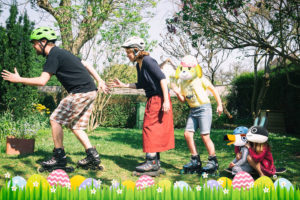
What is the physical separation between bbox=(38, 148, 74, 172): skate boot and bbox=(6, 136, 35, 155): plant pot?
4.06ft

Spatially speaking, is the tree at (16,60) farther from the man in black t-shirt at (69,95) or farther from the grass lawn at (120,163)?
the man in black t-shirt at (69,95)

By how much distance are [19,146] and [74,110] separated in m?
1.63

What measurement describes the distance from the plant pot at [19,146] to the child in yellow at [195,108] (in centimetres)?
255

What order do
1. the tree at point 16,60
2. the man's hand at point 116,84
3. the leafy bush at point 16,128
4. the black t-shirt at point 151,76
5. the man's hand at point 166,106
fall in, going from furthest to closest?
the tree at point 16,60, the leafy bush at point 16,128, the man's hand at point 116,84, the black t-shirt at point 151,76, the man's hand at point 166,106

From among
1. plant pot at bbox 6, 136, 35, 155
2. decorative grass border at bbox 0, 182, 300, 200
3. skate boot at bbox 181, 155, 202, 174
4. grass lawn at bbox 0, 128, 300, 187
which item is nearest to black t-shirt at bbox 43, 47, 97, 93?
grass lawn at bbox 0, 128, 300, 187

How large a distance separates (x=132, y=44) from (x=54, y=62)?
1.01 metres

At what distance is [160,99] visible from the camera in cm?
387

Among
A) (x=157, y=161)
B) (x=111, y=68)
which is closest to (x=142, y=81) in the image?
(x=157, y=161)

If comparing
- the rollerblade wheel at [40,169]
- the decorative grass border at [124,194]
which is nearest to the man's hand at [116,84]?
the rollerblade wheel at [40,169]

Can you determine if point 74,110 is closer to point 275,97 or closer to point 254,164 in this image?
point 254,164

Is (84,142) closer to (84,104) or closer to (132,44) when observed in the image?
(84,104)

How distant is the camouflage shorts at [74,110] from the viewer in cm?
373

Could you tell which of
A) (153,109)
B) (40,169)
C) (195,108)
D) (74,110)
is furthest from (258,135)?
(40,169)

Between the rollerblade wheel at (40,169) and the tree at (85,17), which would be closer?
the rollerblade wheel at (40,169)
